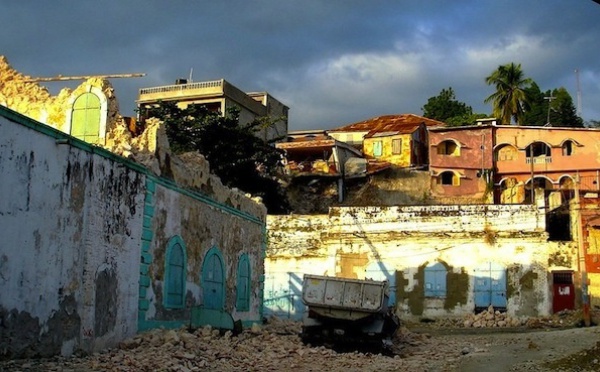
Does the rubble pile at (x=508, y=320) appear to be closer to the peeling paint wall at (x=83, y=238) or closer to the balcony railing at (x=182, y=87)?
the peeling paint wall at (x=83, y=238)

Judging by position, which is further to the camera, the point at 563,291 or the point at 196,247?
the point at 563,291

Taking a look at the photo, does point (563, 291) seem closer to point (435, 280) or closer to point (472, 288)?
point (472, 288)

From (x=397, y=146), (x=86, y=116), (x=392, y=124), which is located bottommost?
(x=86, y=116)

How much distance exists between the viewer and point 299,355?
16375mm

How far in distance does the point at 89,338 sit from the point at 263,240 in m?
12.0

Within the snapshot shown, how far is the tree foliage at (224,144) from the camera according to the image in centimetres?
3709

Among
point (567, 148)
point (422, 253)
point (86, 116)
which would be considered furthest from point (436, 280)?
point (86, 116)

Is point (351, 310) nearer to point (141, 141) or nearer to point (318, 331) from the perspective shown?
point (318, 331)

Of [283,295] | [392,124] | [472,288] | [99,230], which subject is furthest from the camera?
[392,124]

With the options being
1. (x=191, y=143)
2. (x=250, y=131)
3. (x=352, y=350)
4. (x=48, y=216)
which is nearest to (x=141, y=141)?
(x=48, y=216)

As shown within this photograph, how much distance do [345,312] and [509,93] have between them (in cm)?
4389

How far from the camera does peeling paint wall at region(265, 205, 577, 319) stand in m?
31.6

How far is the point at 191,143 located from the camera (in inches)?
1448

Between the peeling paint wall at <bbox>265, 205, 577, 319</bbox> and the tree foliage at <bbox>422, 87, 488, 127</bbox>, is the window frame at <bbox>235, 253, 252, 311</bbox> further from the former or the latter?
the tree foliage at <bbox>422, 87, 488, 127</bbox>
